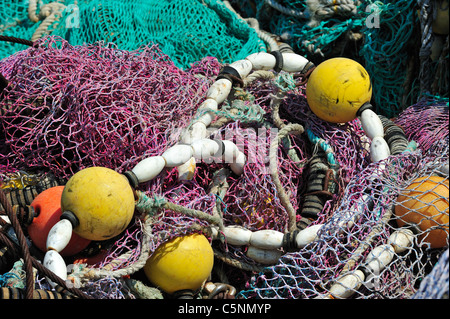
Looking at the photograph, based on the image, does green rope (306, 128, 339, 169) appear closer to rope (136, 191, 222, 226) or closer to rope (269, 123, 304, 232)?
rope (269, 123, 304, 232)

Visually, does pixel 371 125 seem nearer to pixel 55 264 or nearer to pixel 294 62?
pixel 294 62

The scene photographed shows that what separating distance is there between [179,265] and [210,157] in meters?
0.51

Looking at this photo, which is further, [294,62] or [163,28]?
[163,28]

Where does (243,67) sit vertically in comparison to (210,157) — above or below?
above

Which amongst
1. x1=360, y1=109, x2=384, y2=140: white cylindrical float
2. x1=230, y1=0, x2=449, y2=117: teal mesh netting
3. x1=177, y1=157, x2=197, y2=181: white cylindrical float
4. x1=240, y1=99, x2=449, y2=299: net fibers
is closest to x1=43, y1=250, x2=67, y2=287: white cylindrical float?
x1=177, y1=157, x2=197, y2=181: white cylindrical float

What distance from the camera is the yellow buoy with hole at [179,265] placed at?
7.13 feet

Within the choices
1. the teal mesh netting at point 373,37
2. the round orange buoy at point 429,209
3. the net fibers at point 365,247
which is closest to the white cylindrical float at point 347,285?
the net fibers at point 365,247

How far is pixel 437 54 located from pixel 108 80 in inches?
59.6

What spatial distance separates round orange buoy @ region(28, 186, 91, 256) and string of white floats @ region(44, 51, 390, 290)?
0.13 meters

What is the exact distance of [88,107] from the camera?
245 centimetres

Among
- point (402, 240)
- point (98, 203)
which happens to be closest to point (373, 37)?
point (402, 240)

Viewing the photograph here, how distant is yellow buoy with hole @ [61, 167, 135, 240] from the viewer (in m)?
2.05

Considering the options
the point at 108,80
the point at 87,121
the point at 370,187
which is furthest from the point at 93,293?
the point at 370,187
